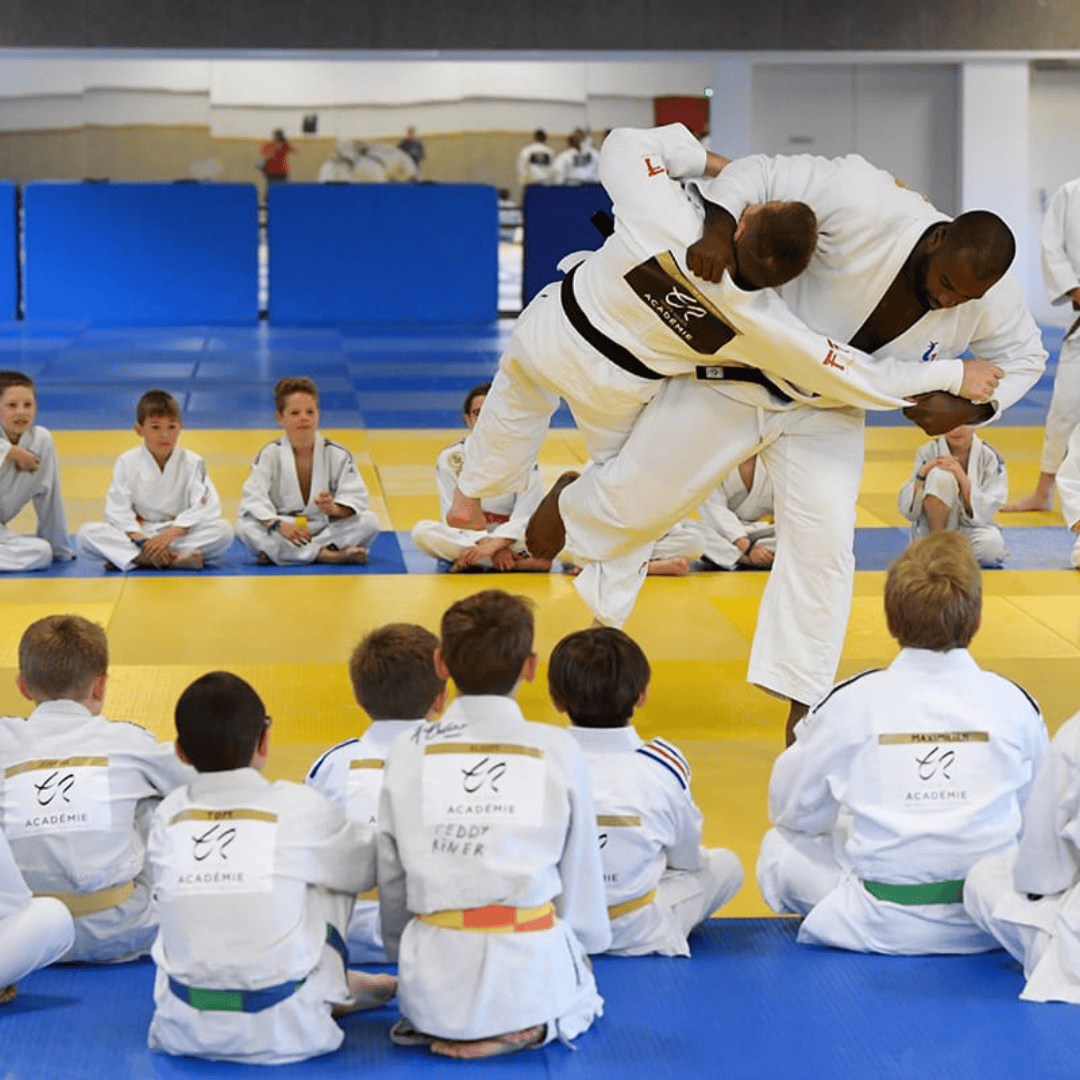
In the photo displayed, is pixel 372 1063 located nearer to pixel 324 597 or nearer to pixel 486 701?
pixel 486 701

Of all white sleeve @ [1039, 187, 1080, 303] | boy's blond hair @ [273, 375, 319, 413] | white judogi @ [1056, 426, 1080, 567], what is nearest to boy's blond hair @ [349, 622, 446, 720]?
boy's blond hair @ [273, 375, 319, 413]

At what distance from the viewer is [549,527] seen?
6.31 metres

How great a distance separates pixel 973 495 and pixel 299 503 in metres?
3.07

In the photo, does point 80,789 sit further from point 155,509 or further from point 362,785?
point 155,509

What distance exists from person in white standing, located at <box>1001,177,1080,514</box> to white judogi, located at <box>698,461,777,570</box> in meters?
1.69

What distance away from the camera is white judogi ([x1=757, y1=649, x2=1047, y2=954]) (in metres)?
3.97

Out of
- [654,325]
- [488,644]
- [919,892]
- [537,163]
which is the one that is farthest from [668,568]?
[537,163]

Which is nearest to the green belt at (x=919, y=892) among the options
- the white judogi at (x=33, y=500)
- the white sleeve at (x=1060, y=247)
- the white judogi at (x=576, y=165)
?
the white judogi at (x=33, y=500)

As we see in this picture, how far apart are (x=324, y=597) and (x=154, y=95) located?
1616 cm

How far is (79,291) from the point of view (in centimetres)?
1967

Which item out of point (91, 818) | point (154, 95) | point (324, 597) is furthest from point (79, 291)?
point (91, 818)

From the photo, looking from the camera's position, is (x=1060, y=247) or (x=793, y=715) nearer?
(x=793, y=715)

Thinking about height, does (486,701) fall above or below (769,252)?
below

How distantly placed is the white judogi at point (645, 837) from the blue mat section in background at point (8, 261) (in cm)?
1686
